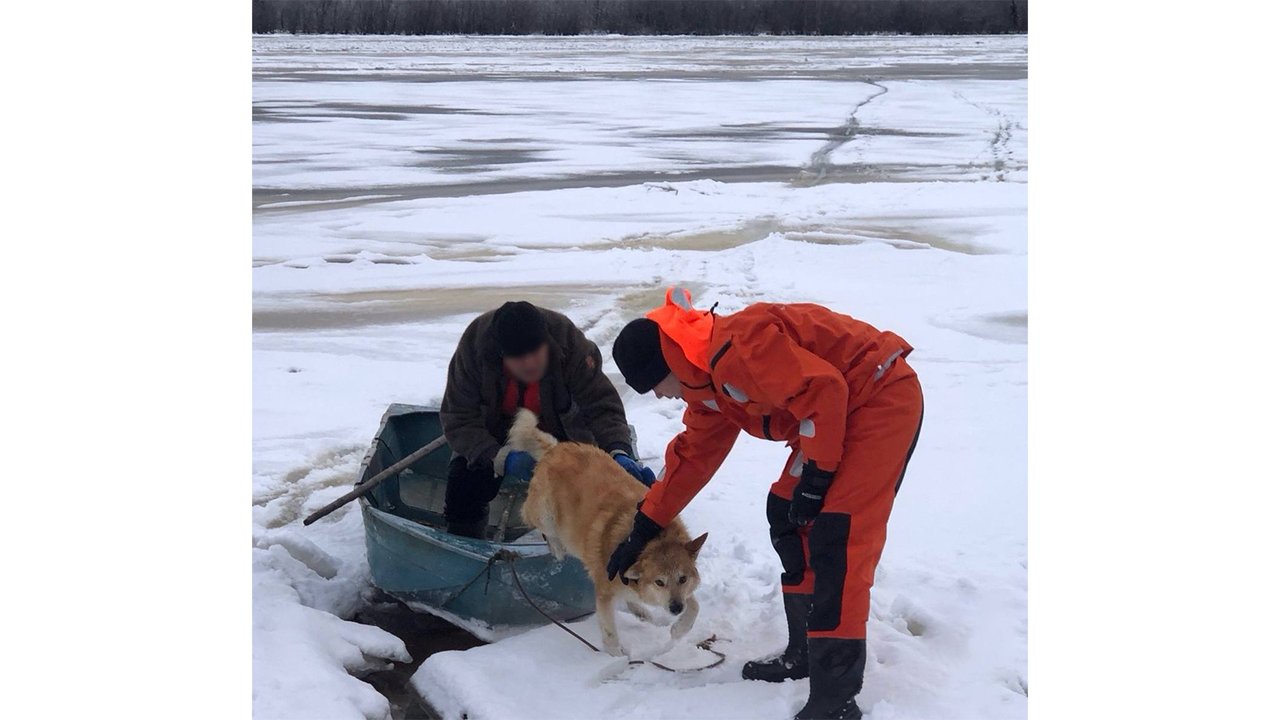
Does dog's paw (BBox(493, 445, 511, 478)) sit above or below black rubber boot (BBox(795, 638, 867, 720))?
above

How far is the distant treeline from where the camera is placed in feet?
68.1

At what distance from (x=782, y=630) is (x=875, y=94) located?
18.4 metres

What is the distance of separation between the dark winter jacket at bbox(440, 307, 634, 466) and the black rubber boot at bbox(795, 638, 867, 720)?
148cm

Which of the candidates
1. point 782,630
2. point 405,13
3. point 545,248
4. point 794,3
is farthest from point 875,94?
point 782,630

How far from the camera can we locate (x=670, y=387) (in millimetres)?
3227

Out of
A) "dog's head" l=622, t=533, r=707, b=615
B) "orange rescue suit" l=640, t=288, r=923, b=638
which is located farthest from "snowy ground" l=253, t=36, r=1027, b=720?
"orange rescue suit" l=640, t=288, r=923, b=638

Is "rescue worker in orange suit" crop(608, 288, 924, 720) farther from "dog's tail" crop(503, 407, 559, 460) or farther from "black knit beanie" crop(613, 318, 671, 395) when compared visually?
"dog's tail" crop(503, 407, 559, 460)

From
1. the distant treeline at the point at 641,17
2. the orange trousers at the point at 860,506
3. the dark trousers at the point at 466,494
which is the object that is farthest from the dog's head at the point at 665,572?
the distant treeline at the point at 641,17

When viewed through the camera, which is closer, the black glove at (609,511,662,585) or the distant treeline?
the black glove at (609,511,662,585)

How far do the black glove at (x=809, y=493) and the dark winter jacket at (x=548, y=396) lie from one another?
4.61ft

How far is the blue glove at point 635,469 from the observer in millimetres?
4250

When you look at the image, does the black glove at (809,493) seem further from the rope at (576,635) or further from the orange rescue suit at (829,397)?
the rope at (576,635)

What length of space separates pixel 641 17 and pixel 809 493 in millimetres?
18961

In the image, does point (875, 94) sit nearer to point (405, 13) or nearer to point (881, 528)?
point (405, 13)
